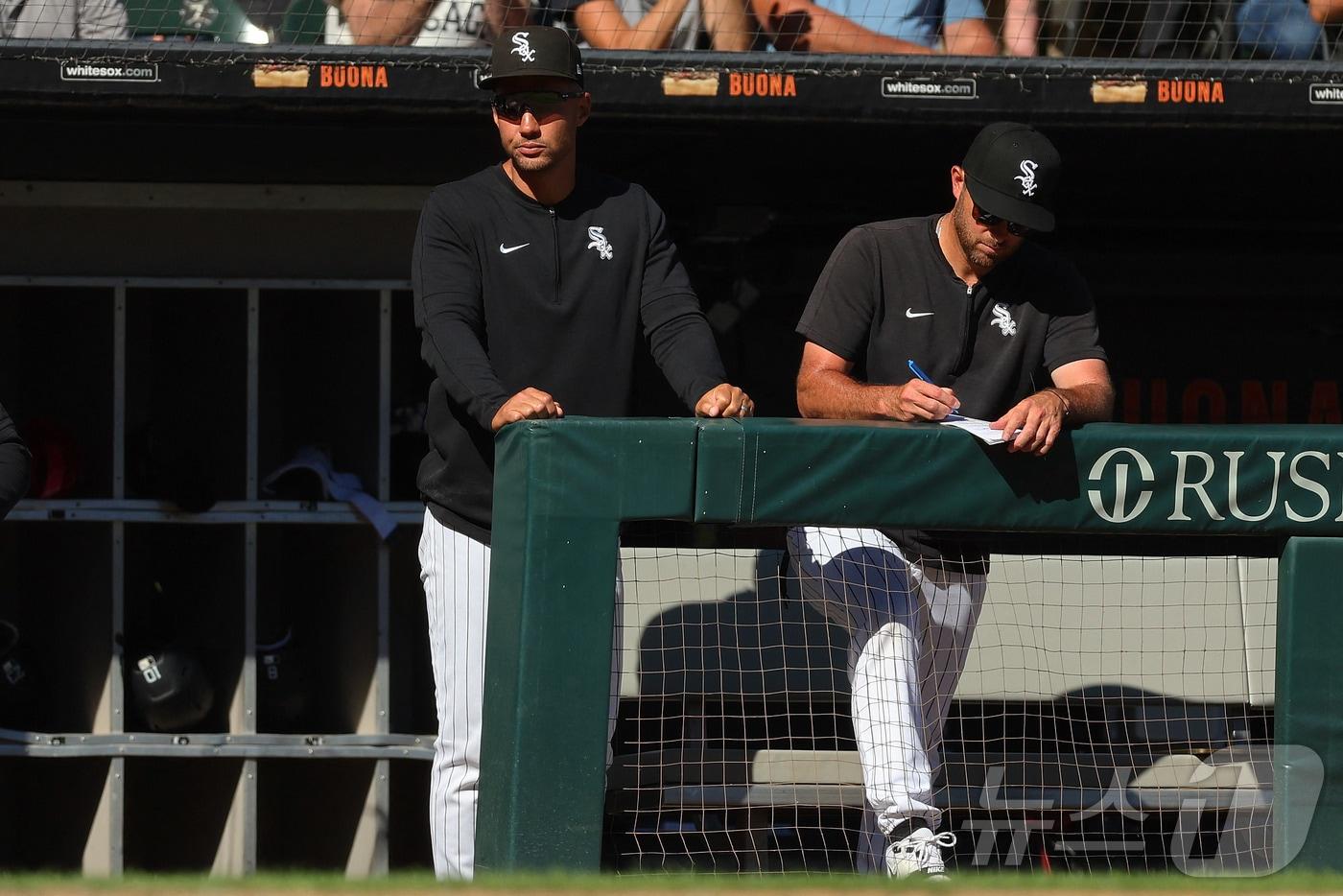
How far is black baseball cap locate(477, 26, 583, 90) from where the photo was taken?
3.22 m

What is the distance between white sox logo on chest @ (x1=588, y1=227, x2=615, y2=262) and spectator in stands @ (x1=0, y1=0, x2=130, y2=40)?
183 centimetres

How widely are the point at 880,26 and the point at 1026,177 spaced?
152 centimetres

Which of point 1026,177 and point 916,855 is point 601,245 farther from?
point 916,855

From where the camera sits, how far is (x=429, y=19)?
4.64 m

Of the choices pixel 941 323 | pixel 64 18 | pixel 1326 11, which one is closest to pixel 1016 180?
pixel 941 323

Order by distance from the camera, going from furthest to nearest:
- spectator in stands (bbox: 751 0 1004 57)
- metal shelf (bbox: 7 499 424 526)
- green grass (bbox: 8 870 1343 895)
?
metal shelf (bbox: 7 499 424 526)
spectator in stands (bbox: 751 0 1004 57)
green grass (bbox: 8 870 1343 895)

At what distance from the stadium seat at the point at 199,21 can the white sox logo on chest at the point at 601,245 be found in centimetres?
169

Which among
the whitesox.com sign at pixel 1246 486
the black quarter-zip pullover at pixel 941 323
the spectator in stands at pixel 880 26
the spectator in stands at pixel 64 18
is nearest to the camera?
the whitesox.com sign at pixel 1246 486

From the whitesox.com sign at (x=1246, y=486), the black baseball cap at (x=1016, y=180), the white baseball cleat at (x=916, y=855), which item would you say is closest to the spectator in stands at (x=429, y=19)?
the black baseball cap at (x=1016, y=180)

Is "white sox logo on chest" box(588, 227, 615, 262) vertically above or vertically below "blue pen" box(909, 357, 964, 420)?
above

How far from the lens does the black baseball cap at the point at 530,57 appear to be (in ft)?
10.6

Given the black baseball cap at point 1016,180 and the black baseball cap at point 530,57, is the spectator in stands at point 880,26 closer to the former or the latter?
the black baseball cap at point 1016,180

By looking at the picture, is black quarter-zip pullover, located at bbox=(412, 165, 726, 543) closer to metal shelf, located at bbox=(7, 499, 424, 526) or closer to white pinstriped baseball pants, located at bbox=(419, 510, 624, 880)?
white pinstriped baseball pants, located at bbox=(419, 510, 624, 880)

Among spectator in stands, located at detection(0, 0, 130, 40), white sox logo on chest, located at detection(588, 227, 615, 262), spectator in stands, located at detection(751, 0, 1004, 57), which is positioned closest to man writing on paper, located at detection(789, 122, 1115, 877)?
white sox logo on chest, located at detection(588, 227, 615, 262)
